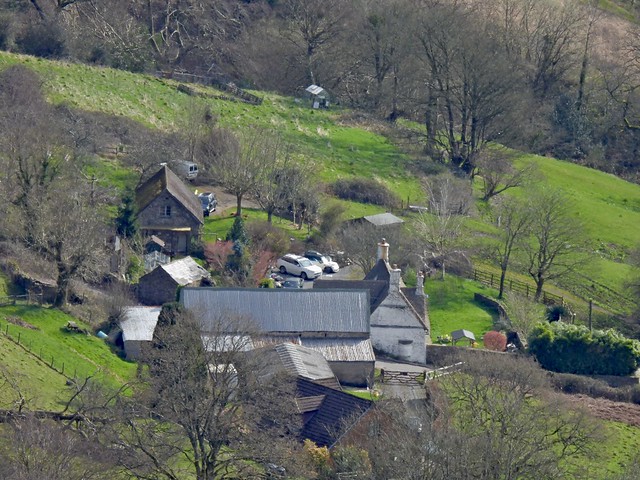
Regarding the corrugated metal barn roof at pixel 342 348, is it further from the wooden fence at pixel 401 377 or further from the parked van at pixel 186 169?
the parked van at pixel 186 169

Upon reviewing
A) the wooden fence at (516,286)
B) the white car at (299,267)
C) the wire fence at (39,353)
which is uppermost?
the wire fence at (39,353)

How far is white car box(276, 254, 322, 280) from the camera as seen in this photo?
70.9m

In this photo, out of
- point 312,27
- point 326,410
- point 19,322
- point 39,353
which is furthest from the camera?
point 312,27

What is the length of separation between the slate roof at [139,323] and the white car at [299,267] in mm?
11531

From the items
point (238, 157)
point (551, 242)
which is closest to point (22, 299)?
point (238, 157)

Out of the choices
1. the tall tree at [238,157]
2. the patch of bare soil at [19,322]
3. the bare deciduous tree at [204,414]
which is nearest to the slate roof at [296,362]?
the bare deciduous tree at [204,414]

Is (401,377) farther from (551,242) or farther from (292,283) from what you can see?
(551,242)

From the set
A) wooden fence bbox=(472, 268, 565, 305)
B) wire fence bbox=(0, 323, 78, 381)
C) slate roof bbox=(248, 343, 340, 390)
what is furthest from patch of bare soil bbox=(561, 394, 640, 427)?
wire fence bbox=(0, 323, 78, 381)

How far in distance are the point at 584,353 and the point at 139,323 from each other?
18.9m

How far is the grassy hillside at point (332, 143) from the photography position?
83250mm

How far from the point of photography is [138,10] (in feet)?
355

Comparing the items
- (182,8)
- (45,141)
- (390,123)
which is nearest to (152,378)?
(45,141)

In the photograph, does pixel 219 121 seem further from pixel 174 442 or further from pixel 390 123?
pixel 174 442

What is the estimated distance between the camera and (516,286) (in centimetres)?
7569
